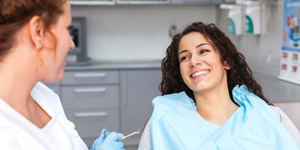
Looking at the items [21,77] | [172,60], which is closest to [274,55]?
[172,60]

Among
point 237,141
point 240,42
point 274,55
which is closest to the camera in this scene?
point 237,141

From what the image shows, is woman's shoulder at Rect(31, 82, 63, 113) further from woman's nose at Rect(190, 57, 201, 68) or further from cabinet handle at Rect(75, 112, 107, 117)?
cabinet handle at Rect(75, 112, 107, 117)

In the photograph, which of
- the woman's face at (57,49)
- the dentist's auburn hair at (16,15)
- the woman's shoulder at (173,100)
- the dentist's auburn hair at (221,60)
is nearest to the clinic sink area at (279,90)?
the dentist's auburn hair at (221,60)

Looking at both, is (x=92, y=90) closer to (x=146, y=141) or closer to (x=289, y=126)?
(x=146, y=141)

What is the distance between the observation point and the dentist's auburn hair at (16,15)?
0.78 m

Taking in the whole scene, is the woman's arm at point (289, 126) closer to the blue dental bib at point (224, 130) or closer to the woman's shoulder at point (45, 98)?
the blue dental bib at point (224, 130)

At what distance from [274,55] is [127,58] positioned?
1859 mm

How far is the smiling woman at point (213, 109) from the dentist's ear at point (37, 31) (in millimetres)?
690

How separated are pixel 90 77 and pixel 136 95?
510 millimetres

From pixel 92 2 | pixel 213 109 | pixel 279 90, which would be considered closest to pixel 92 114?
pixel 92 2

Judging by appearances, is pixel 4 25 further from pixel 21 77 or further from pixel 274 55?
pixel 274 55

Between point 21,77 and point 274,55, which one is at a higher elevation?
point 21,77

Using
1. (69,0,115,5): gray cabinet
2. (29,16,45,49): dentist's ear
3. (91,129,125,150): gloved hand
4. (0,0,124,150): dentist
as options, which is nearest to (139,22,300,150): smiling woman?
(91,129,125,150): gloved hand

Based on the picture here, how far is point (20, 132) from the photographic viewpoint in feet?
2.85
